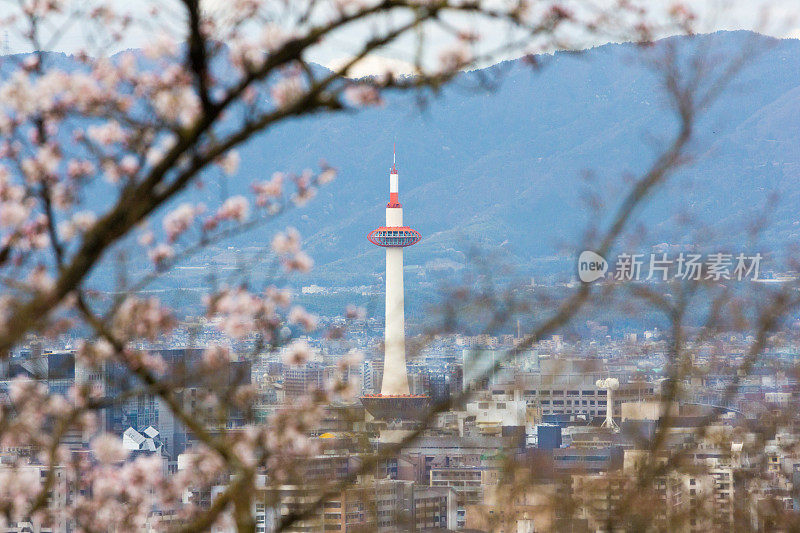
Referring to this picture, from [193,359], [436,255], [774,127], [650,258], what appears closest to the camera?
[193,359]

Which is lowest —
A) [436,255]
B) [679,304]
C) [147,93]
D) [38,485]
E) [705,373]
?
[38,485]

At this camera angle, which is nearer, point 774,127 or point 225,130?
point 225,130

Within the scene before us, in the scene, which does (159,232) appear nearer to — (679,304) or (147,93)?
(147,93)

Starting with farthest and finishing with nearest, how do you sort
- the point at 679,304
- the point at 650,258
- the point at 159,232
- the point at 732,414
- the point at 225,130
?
the point at 732,414, the point at 650,258, the point at 679,304, the point at 159,232, the point at 225,130

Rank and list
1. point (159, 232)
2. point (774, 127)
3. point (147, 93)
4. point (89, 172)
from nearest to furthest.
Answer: point (147, 93), point (89, 172), point (159, 232), point (774, 127)

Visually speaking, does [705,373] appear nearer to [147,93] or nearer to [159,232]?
[159,232]

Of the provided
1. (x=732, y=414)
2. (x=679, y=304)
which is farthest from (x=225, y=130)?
(x=732, y=414)

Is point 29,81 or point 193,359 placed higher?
point 29,81

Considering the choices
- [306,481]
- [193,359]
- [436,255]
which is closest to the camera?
[306,481]

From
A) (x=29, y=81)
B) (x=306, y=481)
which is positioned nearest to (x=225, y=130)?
(x=29, y=81)
